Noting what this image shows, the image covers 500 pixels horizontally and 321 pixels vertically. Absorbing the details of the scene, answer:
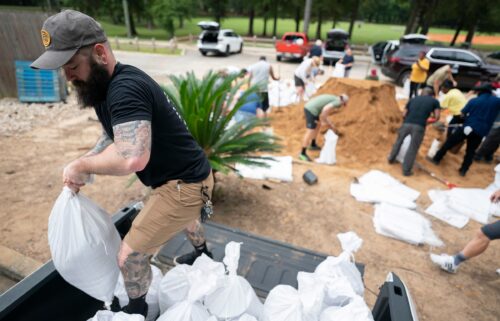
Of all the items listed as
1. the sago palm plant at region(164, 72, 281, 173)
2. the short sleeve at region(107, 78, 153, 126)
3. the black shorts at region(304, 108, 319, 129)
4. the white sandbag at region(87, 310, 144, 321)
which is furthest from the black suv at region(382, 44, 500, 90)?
the white sandbag at region(87, 310, 144, 321)

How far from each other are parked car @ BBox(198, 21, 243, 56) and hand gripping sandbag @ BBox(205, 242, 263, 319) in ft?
60.0

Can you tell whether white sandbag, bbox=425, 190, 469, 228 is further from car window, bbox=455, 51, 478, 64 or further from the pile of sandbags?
car window, bbox=455, 51, 478, 64

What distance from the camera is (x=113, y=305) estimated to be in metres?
2.13

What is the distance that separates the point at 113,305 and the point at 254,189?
103 inches

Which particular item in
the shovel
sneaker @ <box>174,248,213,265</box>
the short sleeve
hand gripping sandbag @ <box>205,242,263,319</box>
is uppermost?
the short sleeve

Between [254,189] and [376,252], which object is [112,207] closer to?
[254,189]

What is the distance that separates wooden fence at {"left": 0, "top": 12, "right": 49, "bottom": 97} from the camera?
7.22m

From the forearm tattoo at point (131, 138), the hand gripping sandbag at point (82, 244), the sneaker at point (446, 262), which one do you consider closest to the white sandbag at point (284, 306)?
the hand gripping sandbag at point (82, 244)

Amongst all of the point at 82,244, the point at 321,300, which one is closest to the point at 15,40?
the point at 82,244

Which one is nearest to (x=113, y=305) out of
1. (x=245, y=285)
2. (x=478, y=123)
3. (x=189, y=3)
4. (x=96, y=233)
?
(x=96, y=233)

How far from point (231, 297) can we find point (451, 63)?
46.1 feet

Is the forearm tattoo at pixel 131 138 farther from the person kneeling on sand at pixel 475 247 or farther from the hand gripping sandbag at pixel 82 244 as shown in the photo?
the person kneeling on sand at pixel 475 247

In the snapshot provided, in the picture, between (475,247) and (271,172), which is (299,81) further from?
(475,247)

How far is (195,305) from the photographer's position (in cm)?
175
